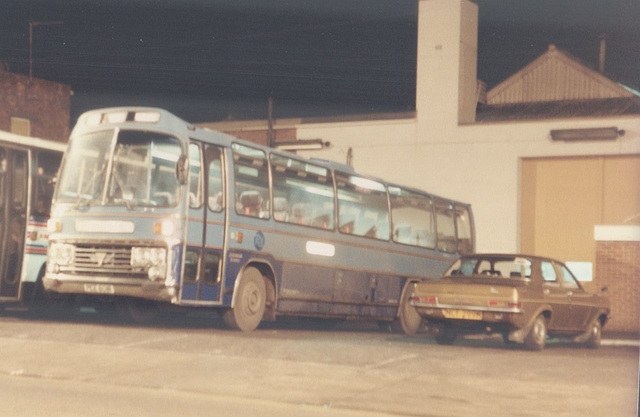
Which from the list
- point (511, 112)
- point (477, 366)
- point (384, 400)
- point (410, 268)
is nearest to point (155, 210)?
point (477, 366)

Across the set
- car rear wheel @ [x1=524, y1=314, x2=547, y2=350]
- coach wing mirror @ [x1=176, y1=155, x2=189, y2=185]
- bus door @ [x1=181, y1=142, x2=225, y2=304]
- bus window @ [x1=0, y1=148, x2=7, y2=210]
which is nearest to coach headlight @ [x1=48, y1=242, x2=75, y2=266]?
bus door @ [x1=181, y1=142, x2=225, y2=304]

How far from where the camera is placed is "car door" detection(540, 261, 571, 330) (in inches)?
642

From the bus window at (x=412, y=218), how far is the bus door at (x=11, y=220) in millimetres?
7493

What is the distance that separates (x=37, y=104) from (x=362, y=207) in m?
21.4

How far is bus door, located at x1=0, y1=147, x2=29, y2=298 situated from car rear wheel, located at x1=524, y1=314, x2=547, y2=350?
924 cm

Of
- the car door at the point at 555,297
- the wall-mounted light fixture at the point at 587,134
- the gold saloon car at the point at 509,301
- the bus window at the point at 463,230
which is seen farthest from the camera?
the wall-mounted light fixture at the point at 587,134

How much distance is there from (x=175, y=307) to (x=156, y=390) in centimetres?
679

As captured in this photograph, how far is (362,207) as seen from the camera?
2034cm

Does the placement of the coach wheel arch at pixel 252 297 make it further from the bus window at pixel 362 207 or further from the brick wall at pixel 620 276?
the brick wall at pixel 620 276

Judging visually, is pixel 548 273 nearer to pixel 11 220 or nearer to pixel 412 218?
pixel 412 218

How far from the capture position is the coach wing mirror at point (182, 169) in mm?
15031

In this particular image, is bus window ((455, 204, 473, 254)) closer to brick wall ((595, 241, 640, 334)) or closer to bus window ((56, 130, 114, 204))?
brick wall ((595, 241, 640, 334))

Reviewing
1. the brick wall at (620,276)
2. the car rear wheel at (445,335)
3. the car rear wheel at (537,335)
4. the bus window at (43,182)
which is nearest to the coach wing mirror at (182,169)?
the bus window at (43,182)

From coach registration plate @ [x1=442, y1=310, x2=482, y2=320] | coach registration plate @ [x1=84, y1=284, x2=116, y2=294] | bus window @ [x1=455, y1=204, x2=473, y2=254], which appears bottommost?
coach registration plate @ [x1=442, y1=310, x2=482, y2=320]
